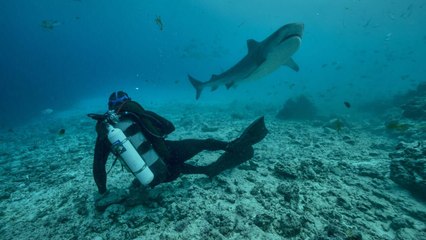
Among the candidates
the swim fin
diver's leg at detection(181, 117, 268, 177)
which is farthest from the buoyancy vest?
diver's leg at detection(181, 117, 268, 177)

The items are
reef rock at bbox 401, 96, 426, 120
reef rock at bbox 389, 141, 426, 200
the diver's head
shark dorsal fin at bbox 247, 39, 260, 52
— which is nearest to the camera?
the diver's head

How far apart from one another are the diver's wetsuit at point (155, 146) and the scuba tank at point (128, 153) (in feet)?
0.61

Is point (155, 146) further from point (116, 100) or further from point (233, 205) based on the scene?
point (233, 205)

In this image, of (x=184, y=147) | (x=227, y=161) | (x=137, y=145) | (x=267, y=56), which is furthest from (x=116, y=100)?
(x=267, y=56)

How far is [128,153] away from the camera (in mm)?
3830

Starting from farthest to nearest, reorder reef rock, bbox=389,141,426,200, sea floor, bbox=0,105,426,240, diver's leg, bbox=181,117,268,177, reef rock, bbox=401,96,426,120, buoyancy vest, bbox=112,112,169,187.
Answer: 1. reef rock, bbox=401,96,426,120
2. diver's leg, bbox=181,117,268,177
3. reef rock, bbox=389,141,426,200
4. buoyancy vest, bbox=112,112,169,187
5. sea floor, bbox=0,105,426,240

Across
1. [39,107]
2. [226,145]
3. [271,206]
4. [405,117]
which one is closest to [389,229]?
[271,206]

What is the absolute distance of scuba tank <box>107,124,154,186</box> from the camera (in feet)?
→ 12.4

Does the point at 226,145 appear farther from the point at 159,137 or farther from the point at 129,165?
the point at 129,165

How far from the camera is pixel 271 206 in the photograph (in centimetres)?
433

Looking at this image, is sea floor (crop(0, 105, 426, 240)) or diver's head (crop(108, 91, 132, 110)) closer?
sea floor (crop(0, 105, 426, 240))

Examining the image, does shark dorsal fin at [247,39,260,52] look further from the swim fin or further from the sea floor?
the swim fin

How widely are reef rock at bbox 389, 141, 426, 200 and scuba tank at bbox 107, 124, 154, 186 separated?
5117mm

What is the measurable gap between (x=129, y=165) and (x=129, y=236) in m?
1.06
